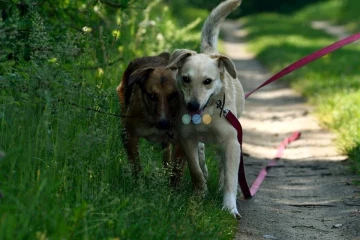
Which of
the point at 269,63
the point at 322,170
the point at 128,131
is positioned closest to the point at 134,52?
the point at 322,170

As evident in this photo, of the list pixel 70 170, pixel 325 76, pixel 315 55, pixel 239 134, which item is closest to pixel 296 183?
pixel 315 55

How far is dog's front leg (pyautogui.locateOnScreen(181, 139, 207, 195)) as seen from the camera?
6832 millimetres

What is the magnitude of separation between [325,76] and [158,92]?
9.76m

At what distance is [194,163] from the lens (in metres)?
6.89

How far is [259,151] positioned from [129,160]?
370 cm

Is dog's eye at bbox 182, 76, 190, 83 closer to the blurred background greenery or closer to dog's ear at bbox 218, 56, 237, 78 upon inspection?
dog's ear at bbox 218, 56, 237, 78

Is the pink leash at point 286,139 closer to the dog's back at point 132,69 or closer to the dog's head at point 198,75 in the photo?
the dog's head at point 198,75

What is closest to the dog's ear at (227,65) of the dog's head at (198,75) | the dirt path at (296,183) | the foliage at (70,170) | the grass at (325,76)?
the dog's head at (198,75)

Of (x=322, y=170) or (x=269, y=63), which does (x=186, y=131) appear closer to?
(x=322, y=170)

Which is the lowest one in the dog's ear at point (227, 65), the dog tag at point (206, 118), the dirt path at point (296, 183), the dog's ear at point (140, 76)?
the dirt path at point (296, 183)

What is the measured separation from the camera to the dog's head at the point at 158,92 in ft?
21.7

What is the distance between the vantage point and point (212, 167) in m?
8.21

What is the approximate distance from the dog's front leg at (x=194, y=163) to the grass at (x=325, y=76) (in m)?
2.03

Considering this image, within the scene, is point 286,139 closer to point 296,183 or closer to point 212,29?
point 296,183
